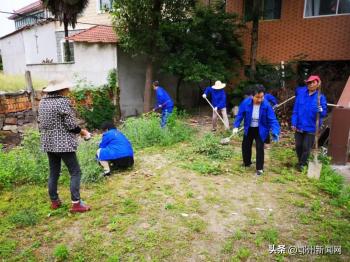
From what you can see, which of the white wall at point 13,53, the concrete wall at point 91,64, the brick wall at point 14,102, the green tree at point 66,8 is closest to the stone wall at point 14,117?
the brick wall at point 14,102

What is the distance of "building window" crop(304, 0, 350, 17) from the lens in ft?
35.4

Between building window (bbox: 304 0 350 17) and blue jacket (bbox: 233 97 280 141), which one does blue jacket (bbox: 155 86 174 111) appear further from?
building window (bbox: 304 0 350 17)

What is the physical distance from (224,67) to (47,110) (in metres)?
9.20

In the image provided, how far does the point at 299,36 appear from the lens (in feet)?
38.5

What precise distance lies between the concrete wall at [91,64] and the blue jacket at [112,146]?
23.8 feet

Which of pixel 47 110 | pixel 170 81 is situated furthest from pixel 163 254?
pixel 170 81

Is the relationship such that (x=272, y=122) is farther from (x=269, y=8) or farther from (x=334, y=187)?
(x=269, y=8)

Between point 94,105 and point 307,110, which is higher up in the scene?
point 307,110

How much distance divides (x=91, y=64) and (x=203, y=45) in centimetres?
458

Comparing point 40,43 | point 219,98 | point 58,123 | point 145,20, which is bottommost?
point 219,98

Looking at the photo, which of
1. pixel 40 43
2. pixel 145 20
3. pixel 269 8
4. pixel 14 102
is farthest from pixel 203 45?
pixel 40 43

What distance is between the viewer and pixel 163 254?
10.7 ft

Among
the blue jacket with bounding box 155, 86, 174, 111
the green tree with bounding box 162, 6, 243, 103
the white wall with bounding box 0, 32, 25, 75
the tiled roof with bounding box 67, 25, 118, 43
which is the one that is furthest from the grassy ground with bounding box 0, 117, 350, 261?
the white wall with bounding box 0, 32, 25, 75

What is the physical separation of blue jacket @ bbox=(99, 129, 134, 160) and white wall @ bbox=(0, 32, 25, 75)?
17997 mm
